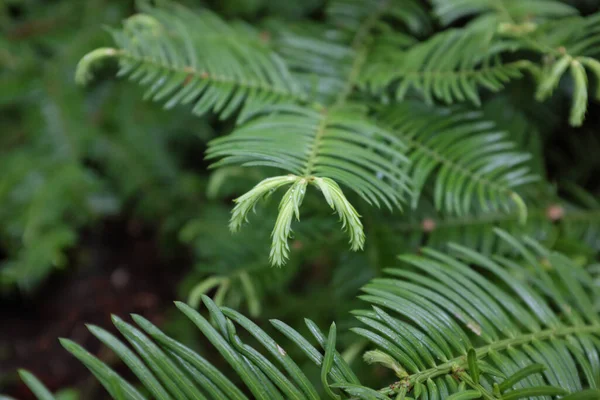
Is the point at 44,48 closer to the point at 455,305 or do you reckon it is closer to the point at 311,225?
the point at 311,225

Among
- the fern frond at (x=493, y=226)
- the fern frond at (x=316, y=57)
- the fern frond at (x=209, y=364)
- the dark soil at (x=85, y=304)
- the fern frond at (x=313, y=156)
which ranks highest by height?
the fern frond at (x=316, y=57)

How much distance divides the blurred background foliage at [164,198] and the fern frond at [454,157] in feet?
0.49

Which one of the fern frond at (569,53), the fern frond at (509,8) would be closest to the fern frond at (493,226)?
the fern frond at (569,53)

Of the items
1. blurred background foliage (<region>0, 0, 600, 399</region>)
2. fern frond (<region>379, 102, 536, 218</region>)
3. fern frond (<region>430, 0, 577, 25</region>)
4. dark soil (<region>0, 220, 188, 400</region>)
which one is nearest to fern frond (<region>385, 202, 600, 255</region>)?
blurred background foliage (<region>0, 0, 600, 399</region>)

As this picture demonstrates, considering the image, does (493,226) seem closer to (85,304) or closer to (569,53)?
(569,53)

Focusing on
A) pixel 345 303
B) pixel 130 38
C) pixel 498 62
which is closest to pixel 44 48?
pixel 130 38

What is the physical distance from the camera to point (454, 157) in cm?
74

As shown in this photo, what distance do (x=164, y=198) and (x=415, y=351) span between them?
3.28 ft

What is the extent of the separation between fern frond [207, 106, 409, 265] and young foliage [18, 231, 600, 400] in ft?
0.30

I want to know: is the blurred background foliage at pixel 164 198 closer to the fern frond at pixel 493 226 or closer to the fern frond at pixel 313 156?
the fern frond at pixel 493 226

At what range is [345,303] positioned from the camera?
0.89 metres

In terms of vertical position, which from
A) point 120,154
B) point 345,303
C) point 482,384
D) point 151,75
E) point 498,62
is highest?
point 151,75

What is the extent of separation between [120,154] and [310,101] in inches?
28.0

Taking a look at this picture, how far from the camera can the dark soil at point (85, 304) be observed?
1.43 meters
